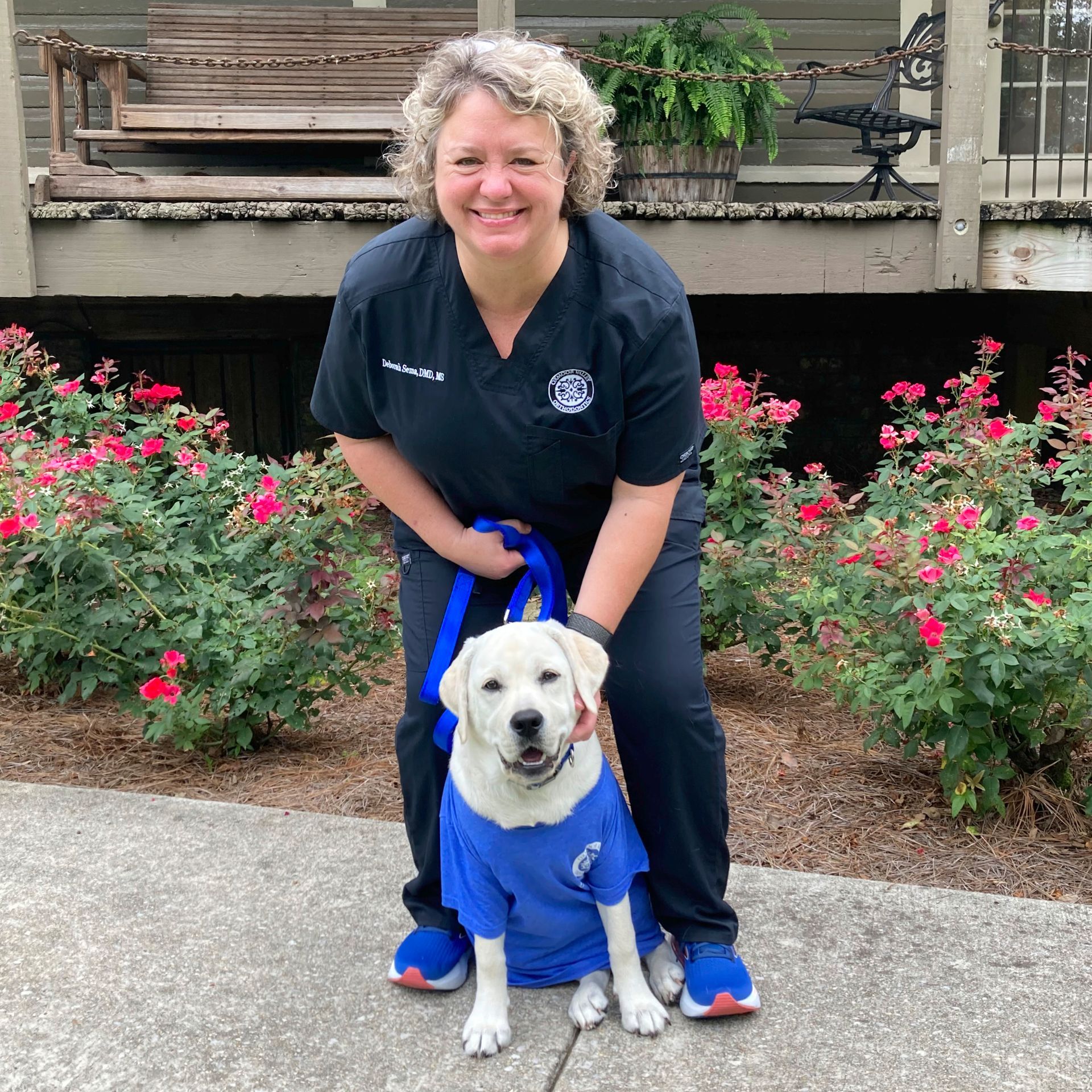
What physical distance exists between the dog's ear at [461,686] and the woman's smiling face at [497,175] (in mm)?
718

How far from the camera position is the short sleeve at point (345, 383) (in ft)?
7.34

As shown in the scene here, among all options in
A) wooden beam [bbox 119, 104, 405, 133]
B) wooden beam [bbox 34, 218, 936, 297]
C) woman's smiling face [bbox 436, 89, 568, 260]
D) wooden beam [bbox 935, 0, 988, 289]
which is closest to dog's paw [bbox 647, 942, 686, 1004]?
woman's smiling face [bbox 436, 89, 568, 260]

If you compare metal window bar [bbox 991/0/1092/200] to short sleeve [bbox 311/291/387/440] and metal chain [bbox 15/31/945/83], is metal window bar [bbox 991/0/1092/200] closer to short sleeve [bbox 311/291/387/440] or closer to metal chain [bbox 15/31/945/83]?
metal chain [bbox 15/31/945/83]

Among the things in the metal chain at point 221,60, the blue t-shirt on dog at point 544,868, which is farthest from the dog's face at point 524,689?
the metal chain at point 221,60

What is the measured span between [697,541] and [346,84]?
250 inches

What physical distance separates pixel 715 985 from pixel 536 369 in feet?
4.04

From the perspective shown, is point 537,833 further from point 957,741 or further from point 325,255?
point 325,255

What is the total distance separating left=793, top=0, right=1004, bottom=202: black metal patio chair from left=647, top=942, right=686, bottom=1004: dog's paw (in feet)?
18.8

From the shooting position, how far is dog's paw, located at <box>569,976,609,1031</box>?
222 centimetres

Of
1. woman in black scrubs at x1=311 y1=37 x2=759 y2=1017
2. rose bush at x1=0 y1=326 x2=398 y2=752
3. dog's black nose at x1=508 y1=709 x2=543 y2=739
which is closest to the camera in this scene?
dog's black nose at x1=508 y1=709 x2=543 y2=739

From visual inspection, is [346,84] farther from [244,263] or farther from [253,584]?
[253,584]

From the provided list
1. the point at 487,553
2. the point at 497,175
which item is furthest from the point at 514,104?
the point at 487,553

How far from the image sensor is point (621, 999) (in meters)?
2.23

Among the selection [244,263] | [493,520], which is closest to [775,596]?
[493,520]
